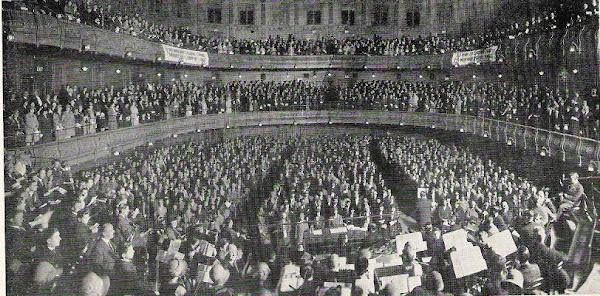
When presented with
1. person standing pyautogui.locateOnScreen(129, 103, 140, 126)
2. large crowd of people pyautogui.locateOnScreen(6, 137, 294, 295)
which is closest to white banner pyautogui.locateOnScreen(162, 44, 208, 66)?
person standing pyautogui.locateOnScreen(129, 103, 140, 126)

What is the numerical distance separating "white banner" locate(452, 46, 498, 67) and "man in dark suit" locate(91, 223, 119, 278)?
8151 mm

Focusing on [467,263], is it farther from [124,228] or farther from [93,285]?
[93,285]

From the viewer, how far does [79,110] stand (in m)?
10.2

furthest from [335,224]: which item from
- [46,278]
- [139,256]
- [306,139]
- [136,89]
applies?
[136,89]

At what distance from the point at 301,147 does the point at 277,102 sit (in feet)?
6.04

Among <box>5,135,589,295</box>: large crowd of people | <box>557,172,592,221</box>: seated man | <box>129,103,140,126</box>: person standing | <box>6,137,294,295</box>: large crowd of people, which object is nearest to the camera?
<box>6,137,294,295</box>: large crowd of people

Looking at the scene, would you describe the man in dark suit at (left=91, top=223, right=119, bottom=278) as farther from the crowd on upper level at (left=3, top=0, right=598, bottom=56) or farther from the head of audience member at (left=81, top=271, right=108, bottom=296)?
the crowd on upper level at (left=3, top=0, right=598, bottom=56)

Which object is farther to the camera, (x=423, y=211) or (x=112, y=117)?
(x=112, y=117)

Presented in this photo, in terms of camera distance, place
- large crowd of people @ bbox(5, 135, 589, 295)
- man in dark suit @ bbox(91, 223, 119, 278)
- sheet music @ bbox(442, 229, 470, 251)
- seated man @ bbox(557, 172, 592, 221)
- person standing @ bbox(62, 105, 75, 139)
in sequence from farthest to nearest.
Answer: person standing @ bbox(62, 105, 75, 139)
seated man @ bbox(557, 172, 592, 221)
sheet music @ bbox(442, 229, 470, 251)
large crowd of people @ bbox(5, 135, 589, 295)
man in dark suit @ bbox(91, 223, 119, 278)

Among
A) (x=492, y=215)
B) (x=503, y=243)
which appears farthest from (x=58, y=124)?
(x=503, y=243)

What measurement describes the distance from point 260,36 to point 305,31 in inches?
42.1

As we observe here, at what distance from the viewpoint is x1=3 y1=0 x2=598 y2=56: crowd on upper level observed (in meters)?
10.1

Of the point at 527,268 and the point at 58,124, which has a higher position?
the point at 58,124

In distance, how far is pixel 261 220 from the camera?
30.6 feet
